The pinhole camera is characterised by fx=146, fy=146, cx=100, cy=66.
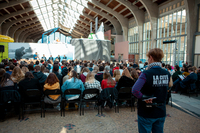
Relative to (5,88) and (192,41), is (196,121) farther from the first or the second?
(192,41)

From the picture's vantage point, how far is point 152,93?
71.9 inches

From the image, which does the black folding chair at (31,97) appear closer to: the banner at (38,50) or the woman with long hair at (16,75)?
the woman with long hair at (16,75)

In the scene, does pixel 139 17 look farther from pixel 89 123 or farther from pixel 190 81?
pixel 89 123

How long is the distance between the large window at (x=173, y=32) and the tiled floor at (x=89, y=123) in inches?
496

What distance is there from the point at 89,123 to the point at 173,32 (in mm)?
17358

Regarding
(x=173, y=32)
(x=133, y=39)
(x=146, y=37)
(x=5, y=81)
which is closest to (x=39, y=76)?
(x=5, y=81)

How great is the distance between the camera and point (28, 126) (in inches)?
136

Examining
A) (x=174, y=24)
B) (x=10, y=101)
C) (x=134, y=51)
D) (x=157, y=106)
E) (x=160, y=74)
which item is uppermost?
(x=174, y=24)

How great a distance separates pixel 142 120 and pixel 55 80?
2.87 metres

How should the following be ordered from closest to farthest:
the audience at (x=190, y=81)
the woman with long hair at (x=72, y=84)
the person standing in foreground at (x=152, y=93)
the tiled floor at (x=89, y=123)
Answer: the person standing in foreground at (x=152, y=93) < the tiled floor at (x=89, y=123) < the woman with long hair at (x=72, y=84) < the audience at (x=190, y=81)

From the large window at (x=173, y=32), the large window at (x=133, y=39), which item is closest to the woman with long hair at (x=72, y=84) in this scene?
the large window at (x=173, y=32)

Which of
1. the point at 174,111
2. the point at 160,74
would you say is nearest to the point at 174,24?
the point at 174,111

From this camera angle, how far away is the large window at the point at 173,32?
52.1 ft

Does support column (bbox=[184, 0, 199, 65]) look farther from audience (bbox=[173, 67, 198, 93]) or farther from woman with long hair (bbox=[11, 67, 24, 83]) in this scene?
woman with long hair (bbox=[11, 67, 24, 83])
